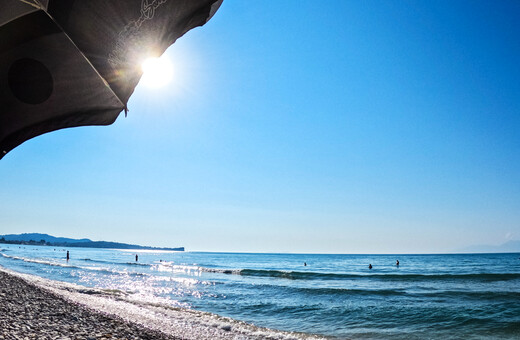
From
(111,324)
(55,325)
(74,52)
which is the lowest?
(111,324)

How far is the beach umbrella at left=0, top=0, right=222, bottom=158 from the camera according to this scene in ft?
4.80

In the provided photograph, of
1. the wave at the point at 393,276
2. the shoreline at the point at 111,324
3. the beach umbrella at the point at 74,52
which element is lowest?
the wave at the point at 393,276

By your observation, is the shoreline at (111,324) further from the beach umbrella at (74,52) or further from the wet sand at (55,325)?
the beach umbrella at (74,52)

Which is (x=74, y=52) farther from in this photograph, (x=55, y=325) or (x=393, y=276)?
(x=393, y=276)

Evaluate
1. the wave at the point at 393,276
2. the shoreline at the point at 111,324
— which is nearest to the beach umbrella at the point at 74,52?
the shoreline at the point at 111,324

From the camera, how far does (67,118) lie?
200 cm

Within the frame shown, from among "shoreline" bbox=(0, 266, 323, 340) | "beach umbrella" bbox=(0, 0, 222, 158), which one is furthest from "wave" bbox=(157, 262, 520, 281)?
"beach umbrella" bbox=(0, 0, 222, 158)

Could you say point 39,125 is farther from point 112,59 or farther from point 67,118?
point 112,59

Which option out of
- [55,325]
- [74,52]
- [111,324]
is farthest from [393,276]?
[74,52]

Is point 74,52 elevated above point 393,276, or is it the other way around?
point 74,52

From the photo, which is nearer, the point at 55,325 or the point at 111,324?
the point at 55,325

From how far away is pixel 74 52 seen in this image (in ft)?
5.51

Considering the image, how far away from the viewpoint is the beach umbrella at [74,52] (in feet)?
4.80

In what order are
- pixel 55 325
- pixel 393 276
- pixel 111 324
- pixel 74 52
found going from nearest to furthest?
pixel 74 52 → pixel 55 325 → pixel 111 324 → pixel 393 276
